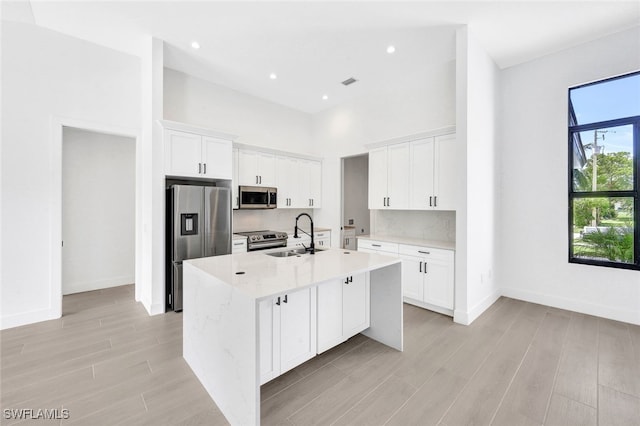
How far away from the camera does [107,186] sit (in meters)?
4.37

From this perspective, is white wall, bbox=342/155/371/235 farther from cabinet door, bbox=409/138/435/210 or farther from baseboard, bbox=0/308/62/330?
baseboard, bbox=0/308/62/330

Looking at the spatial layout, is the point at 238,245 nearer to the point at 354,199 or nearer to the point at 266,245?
the point at 266,245

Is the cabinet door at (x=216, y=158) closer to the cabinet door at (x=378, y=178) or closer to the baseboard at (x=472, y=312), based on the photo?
the cabinet door at (x=378, y=178)

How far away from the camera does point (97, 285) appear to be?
427cm

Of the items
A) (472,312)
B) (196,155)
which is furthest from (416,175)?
(196,155)

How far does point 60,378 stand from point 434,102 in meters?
5.26

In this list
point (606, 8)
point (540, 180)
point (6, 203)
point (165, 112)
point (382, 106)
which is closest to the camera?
point (606, 8)

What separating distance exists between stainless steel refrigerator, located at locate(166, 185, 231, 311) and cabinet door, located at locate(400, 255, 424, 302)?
2.65 meters

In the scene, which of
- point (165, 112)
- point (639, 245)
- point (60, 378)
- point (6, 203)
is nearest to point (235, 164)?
point (165, 112)

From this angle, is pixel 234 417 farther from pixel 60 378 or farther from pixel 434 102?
pixel 434 102

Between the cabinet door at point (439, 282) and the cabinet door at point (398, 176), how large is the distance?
953 mm

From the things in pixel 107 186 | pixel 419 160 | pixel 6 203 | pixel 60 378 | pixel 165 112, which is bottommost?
pixel 60 378

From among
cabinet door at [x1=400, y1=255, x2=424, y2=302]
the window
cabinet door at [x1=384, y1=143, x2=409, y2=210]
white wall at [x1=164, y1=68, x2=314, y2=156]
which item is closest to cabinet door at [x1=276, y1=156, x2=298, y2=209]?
white wall at [x1=164, y1=68, x2=314, y2=156]

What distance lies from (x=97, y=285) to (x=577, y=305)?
6.96m
